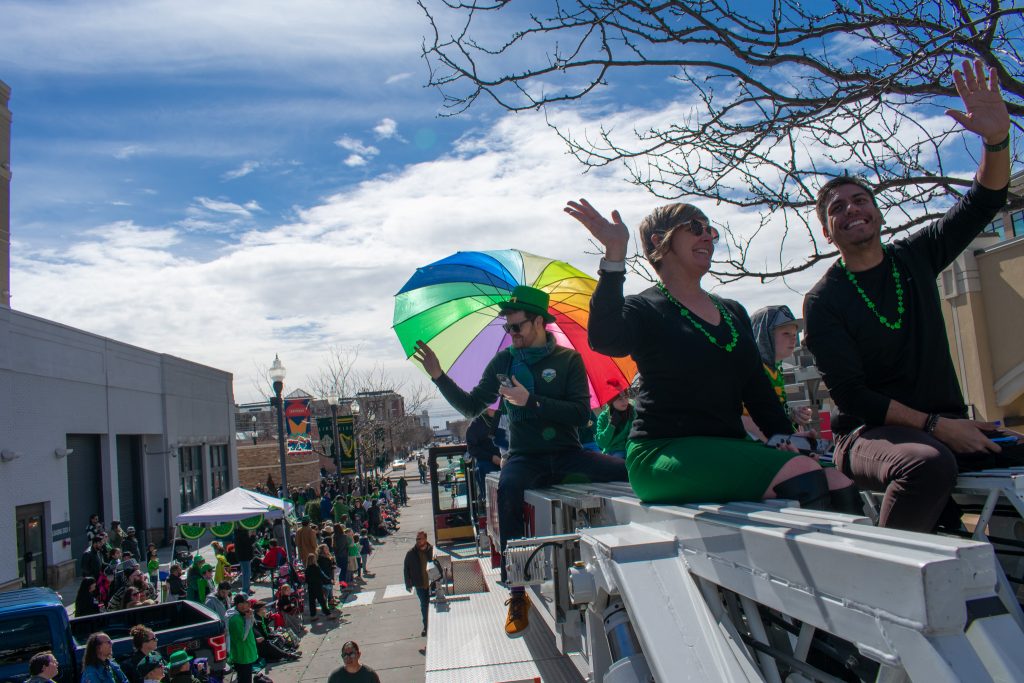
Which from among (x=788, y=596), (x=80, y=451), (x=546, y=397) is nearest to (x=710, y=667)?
(x=788, y=596)

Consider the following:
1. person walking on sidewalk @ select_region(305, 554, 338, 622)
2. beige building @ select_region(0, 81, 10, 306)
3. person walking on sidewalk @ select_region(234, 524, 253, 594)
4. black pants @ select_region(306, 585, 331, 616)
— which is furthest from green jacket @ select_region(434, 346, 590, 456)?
beige building @ select_region(0, 81, 10, 306)

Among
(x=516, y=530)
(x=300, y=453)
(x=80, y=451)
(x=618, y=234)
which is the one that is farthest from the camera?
(x=300, y=453)

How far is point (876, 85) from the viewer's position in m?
4.06

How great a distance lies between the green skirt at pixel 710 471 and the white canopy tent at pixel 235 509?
579 inches

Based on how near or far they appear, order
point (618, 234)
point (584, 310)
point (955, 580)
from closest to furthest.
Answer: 1. point (955, 580)
2. point (618, 234)
3. point (584, 310)

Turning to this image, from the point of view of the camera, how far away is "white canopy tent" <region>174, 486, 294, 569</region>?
622 inches

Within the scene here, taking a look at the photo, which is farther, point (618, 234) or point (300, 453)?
point (300, 453)

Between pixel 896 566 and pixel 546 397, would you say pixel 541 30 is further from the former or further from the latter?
pixel 896 566

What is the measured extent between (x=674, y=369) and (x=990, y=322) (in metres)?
15.5

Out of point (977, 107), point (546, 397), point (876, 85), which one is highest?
point (876, 85)

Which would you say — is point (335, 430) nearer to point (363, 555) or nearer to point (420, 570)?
point (363, 555)

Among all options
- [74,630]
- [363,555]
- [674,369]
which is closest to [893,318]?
[674,369]

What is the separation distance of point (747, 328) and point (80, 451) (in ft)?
74.5

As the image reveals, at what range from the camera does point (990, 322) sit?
15.6 m
